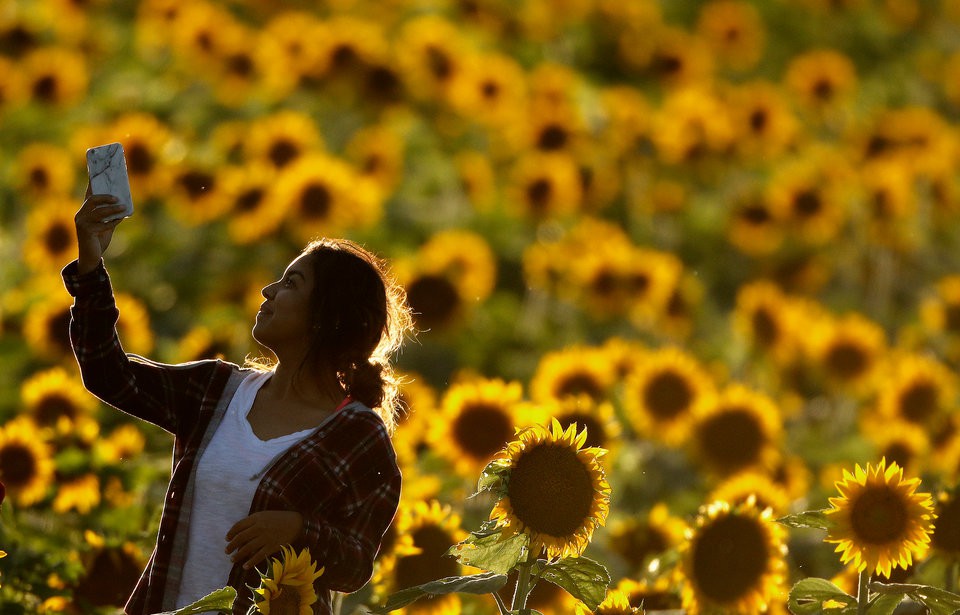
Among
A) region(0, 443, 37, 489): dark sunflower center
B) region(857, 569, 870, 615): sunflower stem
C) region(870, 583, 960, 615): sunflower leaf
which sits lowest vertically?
region(870, 583, 960, 615): sunflower leaf

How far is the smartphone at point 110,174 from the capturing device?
3.19 metres

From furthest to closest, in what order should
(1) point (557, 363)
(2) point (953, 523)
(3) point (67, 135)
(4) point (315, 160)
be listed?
(3) point (67, 135) → (4) point (315, 160) → (1) point (557, 363) → (2) point (953, 523)

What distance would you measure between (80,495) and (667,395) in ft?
9.06

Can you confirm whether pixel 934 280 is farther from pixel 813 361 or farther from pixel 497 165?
pixel 497 165

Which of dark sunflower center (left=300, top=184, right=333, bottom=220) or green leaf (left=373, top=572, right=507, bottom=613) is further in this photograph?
dark sunflower center (left=300, top=184, right=333, bottom=220)

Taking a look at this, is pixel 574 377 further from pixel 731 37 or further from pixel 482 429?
pixel 731 37

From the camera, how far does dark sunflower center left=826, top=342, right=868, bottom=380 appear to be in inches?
290

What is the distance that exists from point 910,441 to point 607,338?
2064mm

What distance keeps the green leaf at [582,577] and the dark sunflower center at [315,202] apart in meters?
4.66

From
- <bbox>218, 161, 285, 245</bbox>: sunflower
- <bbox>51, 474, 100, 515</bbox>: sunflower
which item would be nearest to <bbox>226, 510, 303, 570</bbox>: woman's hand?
<bbox>51, 474, 100, 515</bbox>: sunflower

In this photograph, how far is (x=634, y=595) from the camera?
158 inches

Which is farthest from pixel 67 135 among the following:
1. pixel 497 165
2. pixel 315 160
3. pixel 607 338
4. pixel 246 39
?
pixel 607 338

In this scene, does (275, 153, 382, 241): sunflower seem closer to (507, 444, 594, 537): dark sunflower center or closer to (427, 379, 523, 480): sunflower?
(427, 379, 523, 480): sunflower

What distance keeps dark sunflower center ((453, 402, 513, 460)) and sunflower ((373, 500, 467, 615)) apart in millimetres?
1168
